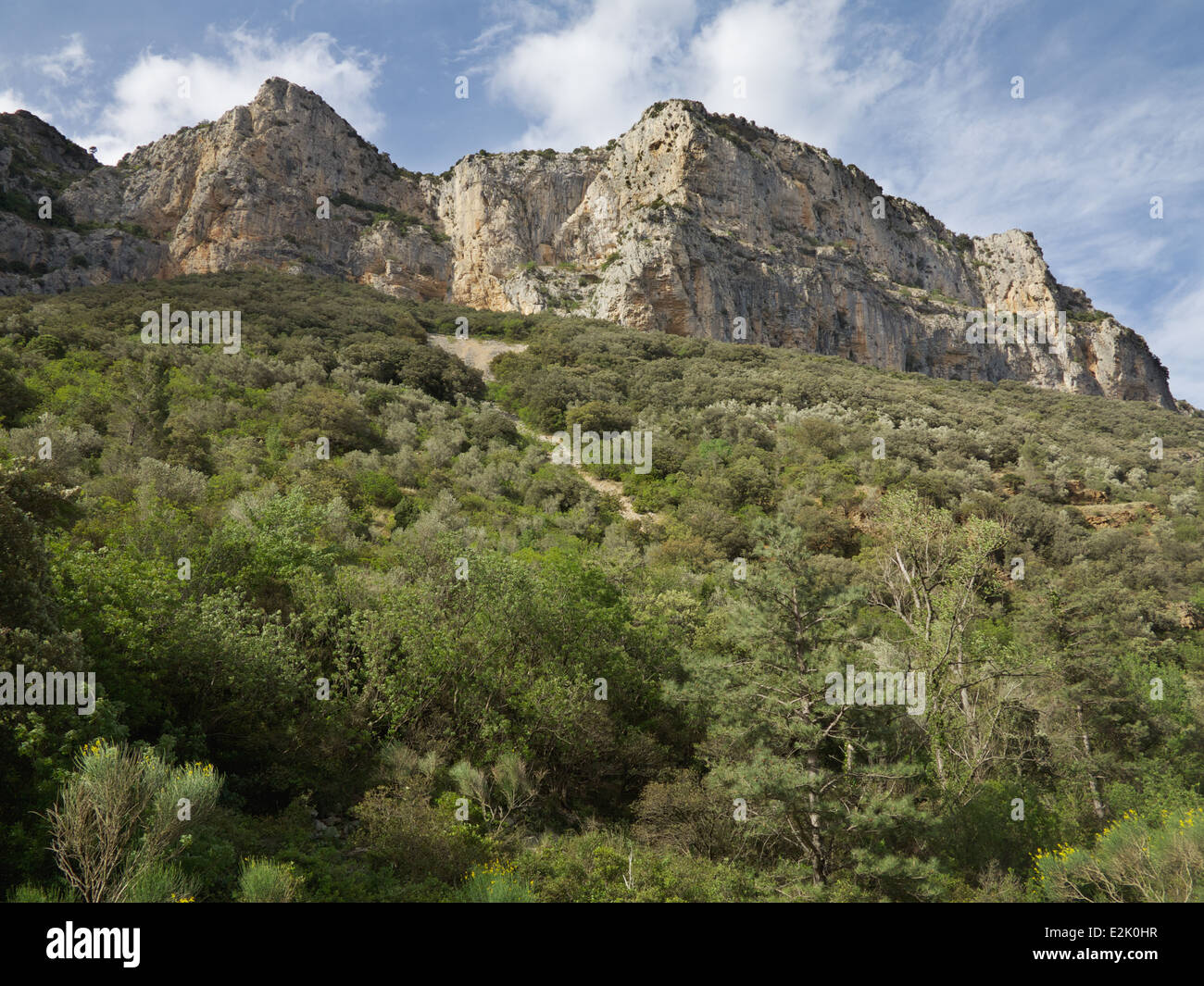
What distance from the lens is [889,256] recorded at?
3597 inches

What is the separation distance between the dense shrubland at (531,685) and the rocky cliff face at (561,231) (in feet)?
147

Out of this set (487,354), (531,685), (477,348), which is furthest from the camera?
(477,348)

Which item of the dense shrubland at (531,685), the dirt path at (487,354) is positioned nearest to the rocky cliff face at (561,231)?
the dirt path at (487,354)

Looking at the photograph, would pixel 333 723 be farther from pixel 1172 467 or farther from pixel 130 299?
pixel 1172 467

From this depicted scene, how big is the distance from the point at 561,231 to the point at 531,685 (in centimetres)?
7350

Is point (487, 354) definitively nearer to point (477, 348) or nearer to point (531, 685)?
point (477, 348)

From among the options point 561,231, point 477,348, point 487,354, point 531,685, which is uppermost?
point 561,231

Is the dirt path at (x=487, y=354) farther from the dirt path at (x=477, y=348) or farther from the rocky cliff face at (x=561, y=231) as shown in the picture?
the rocky cliff face at (x=561, y=231)

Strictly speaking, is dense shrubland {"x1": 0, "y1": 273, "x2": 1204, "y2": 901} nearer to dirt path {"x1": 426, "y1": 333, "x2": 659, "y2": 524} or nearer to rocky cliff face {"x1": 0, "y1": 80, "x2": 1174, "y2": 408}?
dirt path {"x1": 426, "y1": 333, "x2": 659, "y2": 524}

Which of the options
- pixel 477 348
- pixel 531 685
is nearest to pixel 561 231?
pixel 477 348

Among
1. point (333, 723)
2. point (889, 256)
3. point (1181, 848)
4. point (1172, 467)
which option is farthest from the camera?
point (889, 256)

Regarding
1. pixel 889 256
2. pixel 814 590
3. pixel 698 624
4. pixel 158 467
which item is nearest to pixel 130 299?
pixel 158 467

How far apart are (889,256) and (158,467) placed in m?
100

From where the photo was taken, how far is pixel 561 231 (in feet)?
246
